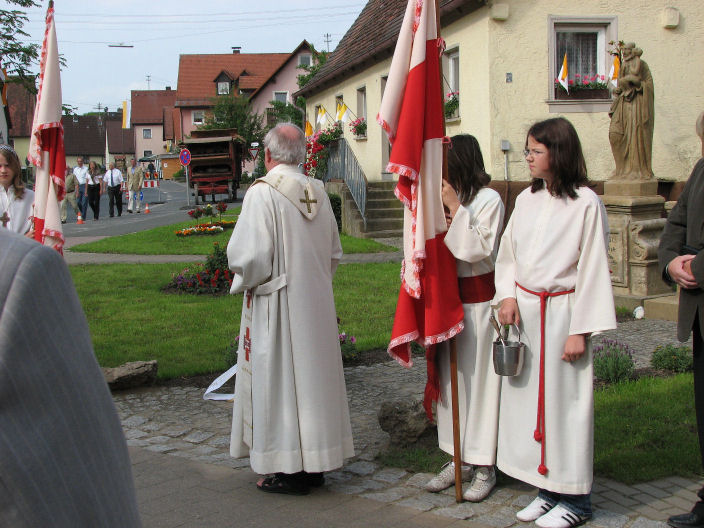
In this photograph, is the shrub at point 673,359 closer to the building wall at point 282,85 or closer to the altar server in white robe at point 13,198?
the altar server in white robe at point 13,198

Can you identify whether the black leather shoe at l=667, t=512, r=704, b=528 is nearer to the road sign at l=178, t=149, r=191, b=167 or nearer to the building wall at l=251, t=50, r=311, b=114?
the road sign at l=178, t=149, r=191, b=167

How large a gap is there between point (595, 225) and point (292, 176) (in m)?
1.70

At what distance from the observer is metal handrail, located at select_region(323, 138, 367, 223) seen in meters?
18.7

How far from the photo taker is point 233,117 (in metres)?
56.5

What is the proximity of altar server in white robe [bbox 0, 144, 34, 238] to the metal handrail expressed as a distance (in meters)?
12.7

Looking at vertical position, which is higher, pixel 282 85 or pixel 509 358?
pixel 282 85

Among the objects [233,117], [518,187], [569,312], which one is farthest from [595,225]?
[233,117]

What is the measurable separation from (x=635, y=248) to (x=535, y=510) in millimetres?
6715

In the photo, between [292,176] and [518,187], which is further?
[518,187]

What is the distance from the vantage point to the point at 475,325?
419cm

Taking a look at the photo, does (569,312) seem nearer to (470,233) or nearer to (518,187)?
(470,233)

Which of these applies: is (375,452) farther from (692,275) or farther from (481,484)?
(692,275)

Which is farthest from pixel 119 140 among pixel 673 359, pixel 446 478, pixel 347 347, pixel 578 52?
pixel 446 478

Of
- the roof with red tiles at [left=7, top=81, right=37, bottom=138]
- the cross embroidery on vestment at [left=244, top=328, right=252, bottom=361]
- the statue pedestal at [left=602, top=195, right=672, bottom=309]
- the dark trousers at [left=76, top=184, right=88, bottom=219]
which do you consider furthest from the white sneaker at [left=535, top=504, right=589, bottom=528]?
the roof with red tiles at [left=7, top=81, right=37, bottom=138]
